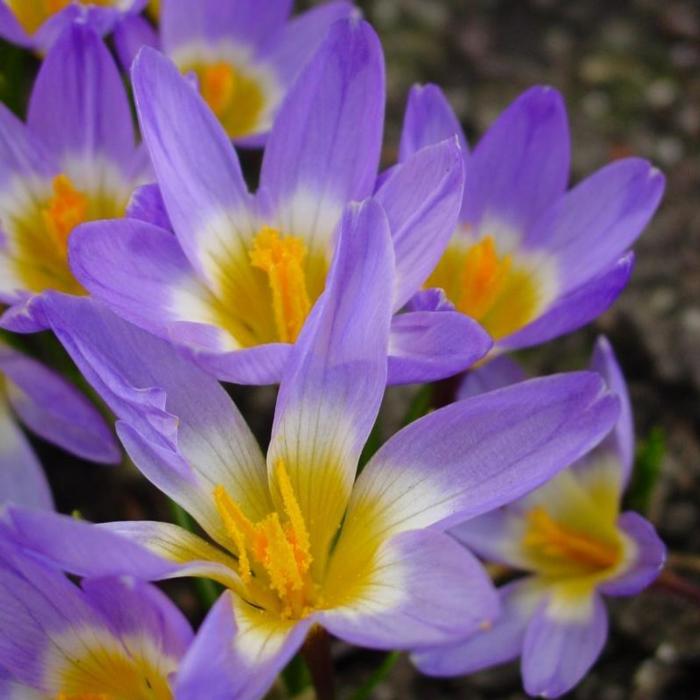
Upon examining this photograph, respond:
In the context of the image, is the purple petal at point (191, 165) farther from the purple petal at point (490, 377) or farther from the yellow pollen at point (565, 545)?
the yellow pollen at point (565, 545)

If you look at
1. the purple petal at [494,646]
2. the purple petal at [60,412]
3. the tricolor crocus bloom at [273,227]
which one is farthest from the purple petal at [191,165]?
the purple petal at [494,646]

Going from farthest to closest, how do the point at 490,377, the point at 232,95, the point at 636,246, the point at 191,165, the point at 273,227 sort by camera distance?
the point at 636,246 < the point at 232,95 < the point at 490,377 < the point at 273,227 < the point at 191,165

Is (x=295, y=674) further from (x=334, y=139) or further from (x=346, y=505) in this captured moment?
(x=334, y=139)

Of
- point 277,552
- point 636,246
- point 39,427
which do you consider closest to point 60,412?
point 39,427

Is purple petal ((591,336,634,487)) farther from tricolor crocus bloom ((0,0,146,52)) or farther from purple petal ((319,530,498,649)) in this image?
tricolor crocus bloom ((0,0,146,52))

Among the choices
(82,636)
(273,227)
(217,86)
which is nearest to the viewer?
(82,636)

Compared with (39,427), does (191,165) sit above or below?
above

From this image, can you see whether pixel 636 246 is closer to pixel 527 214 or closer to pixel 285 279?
pixel 527 214
